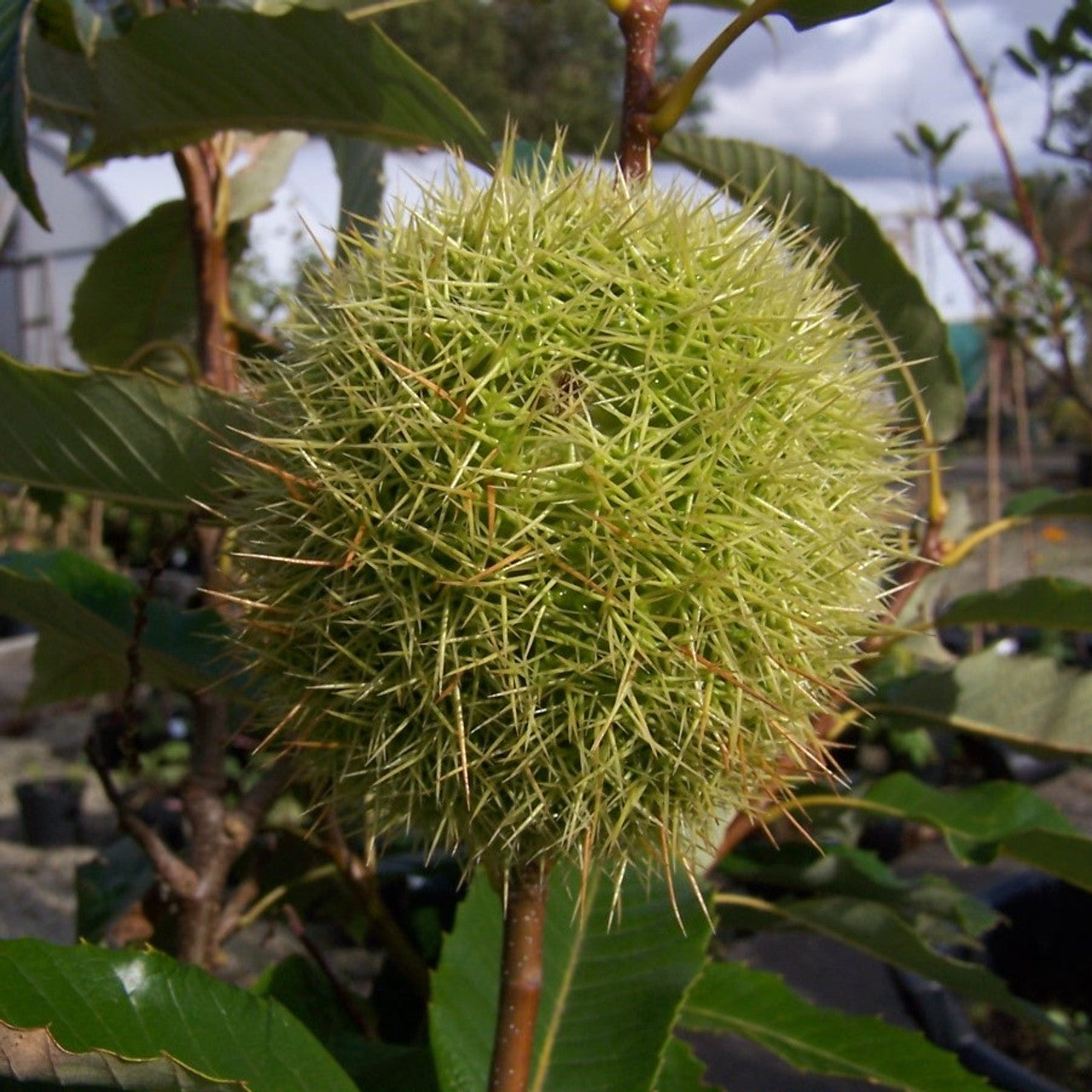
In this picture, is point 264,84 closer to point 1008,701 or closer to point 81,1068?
point 81,1068

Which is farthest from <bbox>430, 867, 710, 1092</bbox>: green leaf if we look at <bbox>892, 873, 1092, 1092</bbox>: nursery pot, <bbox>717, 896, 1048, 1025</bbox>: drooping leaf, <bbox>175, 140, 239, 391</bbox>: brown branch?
<bbox>892, 873, 1092, 1092</bbox>: nursery pot

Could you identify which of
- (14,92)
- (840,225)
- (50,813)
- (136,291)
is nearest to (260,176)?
(136,291)

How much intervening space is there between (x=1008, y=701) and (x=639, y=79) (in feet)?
2.68

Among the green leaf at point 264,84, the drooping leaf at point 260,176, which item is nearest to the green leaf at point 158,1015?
the green leaf at point 264,84

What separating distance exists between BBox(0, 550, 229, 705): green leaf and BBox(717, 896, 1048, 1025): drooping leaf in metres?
0.57

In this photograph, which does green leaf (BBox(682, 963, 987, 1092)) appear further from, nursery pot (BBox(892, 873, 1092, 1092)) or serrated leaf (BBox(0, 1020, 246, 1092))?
nursery pot (BBox(892, 873, 1092, 1092))

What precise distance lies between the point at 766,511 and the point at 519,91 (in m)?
20.3

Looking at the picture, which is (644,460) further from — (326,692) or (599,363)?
(326,692)

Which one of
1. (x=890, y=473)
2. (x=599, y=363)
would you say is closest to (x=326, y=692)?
(x=599, y=363)

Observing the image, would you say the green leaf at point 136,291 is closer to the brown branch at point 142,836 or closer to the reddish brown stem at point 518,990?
the brown branch at point 142,836

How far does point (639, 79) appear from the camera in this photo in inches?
25.1

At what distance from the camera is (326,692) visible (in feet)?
1.81

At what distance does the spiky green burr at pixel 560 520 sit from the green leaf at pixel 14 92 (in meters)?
0.26

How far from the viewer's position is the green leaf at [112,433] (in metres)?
0.68
